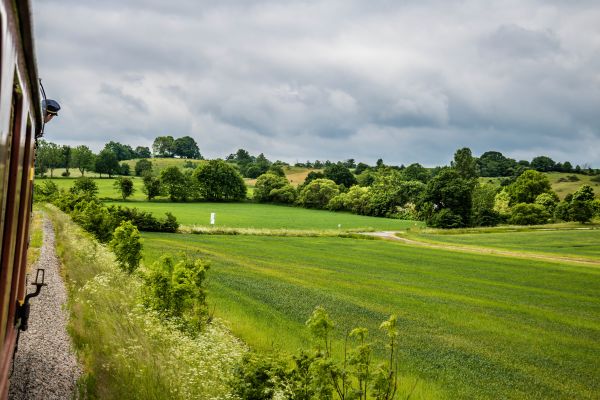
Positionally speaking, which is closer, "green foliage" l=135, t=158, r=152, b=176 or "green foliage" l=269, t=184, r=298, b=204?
"green foliage" l=269, t=184, r=298, b=204

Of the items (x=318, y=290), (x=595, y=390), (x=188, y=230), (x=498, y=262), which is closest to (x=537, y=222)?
(x=498, y=262)

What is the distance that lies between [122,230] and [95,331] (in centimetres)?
927

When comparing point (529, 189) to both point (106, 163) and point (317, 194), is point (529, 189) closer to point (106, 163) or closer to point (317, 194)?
point (317, 194)

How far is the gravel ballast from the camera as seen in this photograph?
27.8 ft

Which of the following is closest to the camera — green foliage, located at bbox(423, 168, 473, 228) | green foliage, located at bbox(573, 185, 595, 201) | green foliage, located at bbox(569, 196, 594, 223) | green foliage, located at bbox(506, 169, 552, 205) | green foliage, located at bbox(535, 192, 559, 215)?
green foliage, located at bbox(569, 196, 594, 223)

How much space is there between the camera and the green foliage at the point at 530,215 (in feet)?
330

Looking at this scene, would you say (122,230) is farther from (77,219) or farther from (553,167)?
(553,167)

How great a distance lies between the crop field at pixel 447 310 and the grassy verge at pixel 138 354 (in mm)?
3813

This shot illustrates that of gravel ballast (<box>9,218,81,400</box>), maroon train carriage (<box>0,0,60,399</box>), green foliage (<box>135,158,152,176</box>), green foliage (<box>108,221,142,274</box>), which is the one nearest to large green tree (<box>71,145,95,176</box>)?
green foliage (<box>135,158,152,176</box>)

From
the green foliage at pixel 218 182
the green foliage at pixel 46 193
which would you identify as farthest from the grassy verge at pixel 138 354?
the green foliage at pixel 218 182

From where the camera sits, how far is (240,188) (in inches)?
5054

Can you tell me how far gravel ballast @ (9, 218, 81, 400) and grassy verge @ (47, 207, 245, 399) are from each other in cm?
26

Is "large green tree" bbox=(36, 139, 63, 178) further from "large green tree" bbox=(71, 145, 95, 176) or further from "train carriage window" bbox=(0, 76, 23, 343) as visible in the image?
"train carriage window" bbox=(0, 76, 23, 343)

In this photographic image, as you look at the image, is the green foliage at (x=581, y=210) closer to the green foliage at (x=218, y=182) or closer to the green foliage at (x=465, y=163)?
the green foliage at (x=465, y=163)
